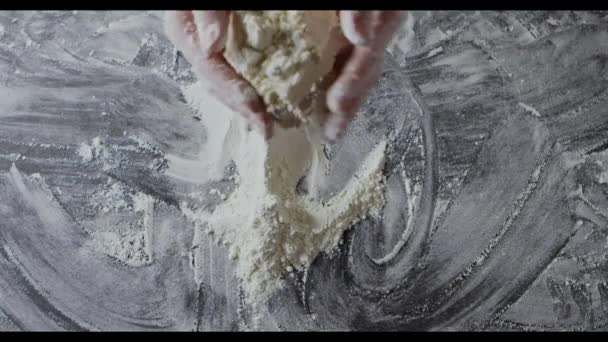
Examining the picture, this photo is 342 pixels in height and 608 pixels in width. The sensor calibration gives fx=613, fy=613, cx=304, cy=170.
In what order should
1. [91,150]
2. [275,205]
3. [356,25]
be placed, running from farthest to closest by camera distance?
[91,150], [275,205], [356,25]

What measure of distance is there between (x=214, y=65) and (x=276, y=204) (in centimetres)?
25

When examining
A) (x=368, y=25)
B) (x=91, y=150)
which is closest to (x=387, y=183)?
(x=368, y=25)

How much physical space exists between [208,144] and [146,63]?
0.22 metres

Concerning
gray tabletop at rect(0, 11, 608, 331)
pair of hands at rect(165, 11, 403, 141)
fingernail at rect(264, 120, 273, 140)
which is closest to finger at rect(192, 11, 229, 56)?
pair of hands at rect(165, 11, 403, 141)

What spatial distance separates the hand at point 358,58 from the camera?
79 centimetres

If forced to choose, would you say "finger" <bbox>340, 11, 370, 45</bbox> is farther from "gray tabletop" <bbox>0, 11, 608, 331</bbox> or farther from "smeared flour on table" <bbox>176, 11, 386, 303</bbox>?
"gray tabletop" <bbox>0, 11, 608, 331</bbox>

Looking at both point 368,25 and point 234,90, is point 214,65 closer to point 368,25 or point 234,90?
point 234,90

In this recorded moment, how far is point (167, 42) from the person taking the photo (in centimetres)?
117

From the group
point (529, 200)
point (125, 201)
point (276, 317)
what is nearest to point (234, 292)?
point (276, 317)

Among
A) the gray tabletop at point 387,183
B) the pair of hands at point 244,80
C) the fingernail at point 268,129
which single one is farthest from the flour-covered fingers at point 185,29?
the gray tabletop at point 387,183

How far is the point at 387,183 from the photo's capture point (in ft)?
3.40

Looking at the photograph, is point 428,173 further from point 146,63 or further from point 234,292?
point 146,63

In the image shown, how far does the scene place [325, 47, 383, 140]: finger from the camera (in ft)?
2.69

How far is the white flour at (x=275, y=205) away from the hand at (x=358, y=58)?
0.08 meters
